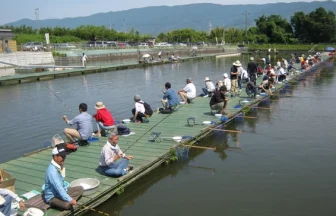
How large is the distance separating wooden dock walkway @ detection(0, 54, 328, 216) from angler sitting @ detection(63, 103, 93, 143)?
1.32ft

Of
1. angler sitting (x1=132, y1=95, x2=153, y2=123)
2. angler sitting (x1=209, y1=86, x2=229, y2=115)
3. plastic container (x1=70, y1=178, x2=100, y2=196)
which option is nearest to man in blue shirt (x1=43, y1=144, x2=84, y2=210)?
plastic container (x1=70, y1=178, x2=100, y2=196)

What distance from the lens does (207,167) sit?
33.1 feet

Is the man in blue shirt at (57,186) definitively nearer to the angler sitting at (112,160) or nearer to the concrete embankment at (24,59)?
the angler sitting at (112,160)

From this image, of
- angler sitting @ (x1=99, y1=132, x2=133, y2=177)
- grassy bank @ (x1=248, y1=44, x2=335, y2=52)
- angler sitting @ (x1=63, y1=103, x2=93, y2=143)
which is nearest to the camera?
angler sitting @ (x1=99, y1=132, x2=133, y2=177)

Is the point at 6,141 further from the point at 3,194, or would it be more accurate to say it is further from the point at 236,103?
the point at 236,103

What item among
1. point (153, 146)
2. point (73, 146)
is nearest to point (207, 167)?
point (153, 146)

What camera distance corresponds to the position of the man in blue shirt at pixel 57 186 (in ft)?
21.2

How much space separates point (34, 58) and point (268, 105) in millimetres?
32697

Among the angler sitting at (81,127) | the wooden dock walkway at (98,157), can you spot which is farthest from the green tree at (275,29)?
the angler sitting at (81,127)

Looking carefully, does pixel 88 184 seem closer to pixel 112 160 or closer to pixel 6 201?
pixel 112 160

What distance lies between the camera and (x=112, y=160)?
27.5 ft

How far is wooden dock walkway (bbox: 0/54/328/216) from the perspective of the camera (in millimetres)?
7938

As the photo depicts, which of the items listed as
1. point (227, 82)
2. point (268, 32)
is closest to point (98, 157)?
point (227, 82)

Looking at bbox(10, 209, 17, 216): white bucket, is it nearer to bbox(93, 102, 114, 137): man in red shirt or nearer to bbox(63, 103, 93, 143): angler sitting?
bbox(63, 103, 93, 143): angler sitting
